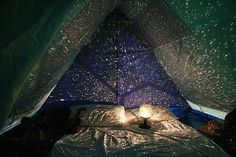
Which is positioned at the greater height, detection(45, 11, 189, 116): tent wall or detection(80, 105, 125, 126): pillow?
detection(45, 11, 189, 116): tent wall

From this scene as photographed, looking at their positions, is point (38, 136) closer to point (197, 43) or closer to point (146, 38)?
point (197, 43)

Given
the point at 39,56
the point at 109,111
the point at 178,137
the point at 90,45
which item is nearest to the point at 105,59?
the point at 90,45

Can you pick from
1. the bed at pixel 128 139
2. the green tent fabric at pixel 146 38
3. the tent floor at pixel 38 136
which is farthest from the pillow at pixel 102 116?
the green tent fabric at pixel 146 38

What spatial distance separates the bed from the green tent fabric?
40cm

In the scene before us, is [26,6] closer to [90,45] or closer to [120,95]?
[90,45]

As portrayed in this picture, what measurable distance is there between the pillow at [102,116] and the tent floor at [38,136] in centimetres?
18

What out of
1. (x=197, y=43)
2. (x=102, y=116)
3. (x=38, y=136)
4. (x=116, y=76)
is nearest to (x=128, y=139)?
(x=102, y=116)

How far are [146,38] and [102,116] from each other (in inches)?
42.9

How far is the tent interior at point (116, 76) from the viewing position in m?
1.19

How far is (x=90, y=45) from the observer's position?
320cm

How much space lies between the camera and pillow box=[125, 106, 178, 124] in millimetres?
2787

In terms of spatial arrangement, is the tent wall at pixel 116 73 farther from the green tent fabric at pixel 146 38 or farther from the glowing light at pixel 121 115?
the glowing light at pixel 121 115

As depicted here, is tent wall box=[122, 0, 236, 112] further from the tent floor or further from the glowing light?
the glowing light

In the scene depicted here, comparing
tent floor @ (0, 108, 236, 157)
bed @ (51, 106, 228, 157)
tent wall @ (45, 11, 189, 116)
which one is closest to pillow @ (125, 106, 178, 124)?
bed @ (51, 106, 228, 157)
